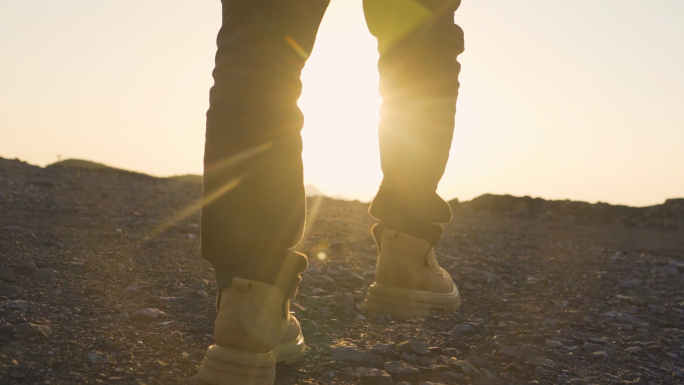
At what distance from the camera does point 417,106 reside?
2.65m

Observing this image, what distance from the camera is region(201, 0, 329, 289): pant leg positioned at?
66.2 inches

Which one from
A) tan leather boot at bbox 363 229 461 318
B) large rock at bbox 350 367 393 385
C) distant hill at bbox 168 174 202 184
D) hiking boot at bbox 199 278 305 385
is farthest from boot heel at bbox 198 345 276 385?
distant hill at bbox 168 174 202 184

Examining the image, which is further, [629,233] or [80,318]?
[629,233]

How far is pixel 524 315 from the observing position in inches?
124

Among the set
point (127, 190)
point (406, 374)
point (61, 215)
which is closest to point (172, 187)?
point (127, 190)

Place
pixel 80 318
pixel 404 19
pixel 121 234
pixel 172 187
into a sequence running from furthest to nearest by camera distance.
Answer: pixel 172 187, pixel 121 234, pixel 404 19, pixel 80 318

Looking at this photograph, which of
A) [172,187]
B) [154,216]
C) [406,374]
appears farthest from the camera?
[172,187]

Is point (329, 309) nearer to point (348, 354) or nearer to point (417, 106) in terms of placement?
point (348, 354)

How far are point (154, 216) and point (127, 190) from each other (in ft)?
6.17

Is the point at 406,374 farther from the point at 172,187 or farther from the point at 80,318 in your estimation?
the point at 172,187

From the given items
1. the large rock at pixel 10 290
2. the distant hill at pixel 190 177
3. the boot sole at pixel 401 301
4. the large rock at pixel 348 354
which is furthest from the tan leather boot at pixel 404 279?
the distant hill at pixel 190 177

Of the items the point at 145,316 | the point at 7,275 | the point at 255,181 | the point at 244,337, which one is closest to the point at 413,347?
the point at 244,337

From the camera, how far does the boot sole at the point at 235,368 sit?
5.39ft

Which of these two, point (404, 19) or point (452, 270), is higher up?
point (404, 19)
